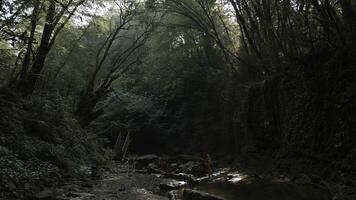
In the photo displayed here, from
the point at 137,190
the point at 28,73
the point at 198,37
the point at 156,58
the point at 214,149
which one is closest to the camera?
the point at 137,190

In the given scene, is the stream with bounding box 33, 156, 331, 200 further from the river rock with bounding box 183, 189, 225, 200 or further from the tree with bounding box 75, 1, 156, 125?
the tree with bounding box 75, 1, 156, 125

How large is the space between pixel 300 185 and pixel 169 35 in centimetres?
1772

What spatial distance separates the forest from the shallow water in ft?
0.10

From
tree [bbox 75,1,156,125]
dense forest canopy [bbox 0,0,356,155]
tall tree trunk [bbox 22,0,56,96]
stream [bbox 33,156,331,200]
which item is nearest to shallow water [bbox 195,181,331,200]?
stream [bbox 33,156,331,200]

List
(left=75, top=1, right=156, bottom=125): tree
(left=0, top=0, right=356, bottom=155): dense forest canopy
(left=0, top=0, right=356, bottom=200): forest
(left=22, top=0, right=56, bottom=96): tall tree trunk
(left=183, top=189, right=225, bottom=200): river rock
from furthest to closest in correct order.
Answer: (left=75, top=1, right=156, bottom=125): tree < (left=22, top=0, right=56, bottom=96): tall tree trunk < (left=0, top=0, right=356, bottom=155): dense forest canopy < (left=0, top=0, right=356, bottom=200): forest < (left=183, top=189, right=225, bottom=200): river rock

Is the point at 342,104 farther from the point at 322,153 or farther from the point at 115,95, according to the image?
the point at 115,95

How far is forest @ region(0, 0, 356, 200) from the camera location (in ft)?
25.1

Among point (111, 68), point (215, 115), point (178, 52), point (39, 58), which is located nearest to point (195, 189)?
point (39, 58)

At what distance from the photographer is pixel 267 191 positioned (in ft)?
25.5

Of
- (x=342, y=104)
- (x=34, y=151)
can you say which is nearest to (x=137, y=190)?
(x=34, y=151)

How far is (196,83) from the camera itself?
23766 mm

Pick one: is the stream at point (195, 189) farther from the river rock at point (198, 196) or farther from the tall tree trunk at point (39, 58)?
the tall tree trunk at point (39, 58)

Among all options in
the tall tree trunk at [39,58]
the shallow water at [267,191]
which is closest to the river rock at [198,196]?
the shallow water at [267,191]

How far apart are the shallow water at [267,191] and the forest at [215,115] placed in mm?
32
